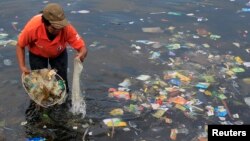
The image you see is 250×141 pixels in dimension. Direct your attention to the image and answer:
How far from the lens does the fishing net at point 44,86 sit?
510cm

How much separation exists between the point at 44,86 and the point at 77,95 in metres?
0.51

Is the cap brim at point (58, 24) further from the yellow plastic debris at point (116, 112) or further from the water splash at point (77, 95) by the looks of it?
the yellow plastic debris at point (116, 112)

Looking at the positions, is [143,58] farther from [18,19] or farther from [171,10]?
Result: [18,19]

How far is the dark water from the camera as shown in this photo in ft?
17.8

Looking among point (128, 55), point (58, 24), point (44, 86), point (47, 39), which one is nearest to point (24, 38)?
point (47, 39)

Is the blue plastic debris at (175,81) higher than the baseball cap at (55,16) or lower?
lower

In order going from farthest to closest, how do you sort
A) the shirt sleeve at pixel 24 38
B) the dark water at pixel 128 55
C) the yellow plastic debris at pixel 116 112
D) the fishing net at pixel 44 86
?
the yellow plastic debris at pixel 116 112, the dark water at pixel 128 55, the fishing net at pixel 44 86, the shirt sleeve at pixel 24 38

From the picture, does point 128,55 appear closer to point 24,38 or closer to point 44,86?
point 44,86

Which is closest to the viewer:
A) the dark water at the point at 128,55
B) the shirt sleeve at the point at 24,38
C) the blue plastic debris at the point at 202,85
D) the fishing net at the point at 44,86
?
the shirt sleeve at the point at 24,38

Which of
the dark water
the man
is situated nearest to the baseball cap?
the man

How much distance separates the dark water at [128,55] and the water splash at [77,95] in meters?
0.12

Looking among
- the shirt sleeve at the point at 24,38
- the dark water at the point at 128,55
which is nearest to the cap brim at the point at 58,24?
the shirt sleeve at the point at 24,38

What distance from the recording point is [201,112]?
5793 mm

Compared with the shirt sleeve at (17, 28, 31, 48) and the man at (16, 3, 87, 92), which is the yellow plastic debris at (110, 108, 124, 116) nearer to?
the man at (16, 3, 87, 92)
